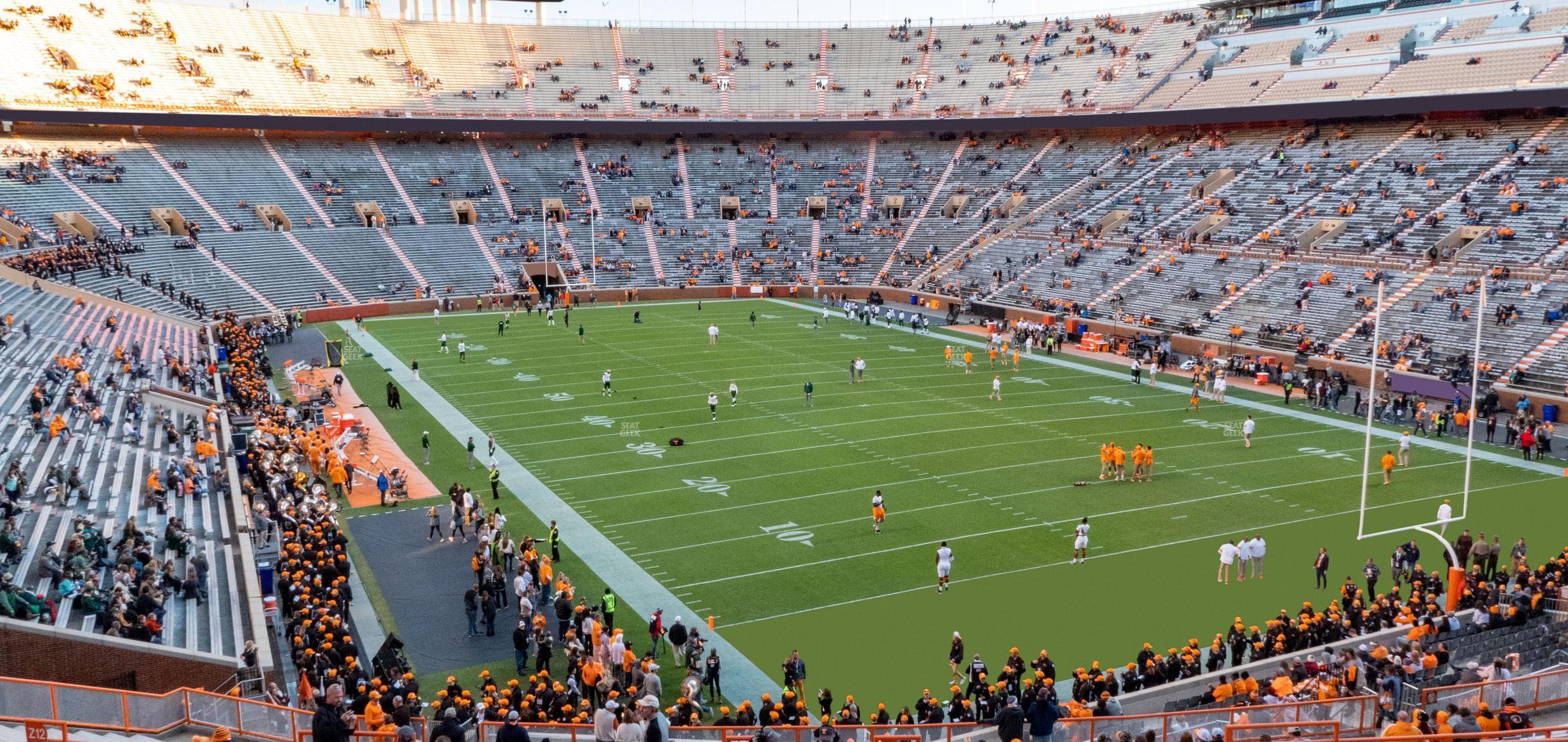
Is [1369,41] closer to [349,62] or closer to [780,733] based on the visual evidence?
[349,62]

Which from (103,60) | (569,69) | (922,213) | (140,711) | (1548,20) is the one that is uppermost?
(569,69)

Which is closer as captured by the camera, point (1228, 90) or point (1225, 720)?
point (1225, 720)

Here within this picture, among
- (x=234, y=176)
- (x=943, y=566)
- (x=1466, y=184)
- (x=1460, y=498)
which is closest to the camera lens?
(x=943, y=566)

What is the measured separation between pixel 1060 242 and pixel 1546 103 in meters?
20.1

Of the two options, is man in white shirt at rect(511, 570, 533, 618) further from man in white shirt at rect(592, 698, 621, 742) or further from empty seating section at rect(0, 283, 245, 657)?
man in white shirt at rect(592, 698, 621, 742)

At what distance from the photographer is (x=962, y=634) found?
1714cm

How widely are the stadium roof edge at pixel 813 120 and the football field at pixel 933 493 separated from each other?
816 inches

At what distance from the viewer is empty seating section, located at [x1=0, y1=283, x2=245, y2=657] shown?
15742mm

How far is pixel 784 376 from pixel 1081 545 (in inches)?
712

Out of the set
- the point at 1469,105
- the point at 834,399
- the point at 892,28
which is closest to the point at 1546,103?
the point at 1469,105

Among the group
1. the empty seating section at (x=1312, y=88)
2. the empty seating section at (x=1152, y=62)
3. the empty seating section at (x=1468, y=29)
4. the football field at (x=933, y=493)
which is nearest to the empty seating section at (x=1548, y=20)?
the empty seating section at (x=1468, y=29)

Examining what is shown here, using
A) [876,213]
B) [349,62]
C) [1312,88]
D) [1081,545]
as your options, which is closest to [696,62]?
[876,213]

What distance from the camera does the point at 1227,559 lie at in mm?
19125

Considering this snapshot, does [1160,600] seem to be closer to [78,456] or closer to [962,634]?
[962,634]
